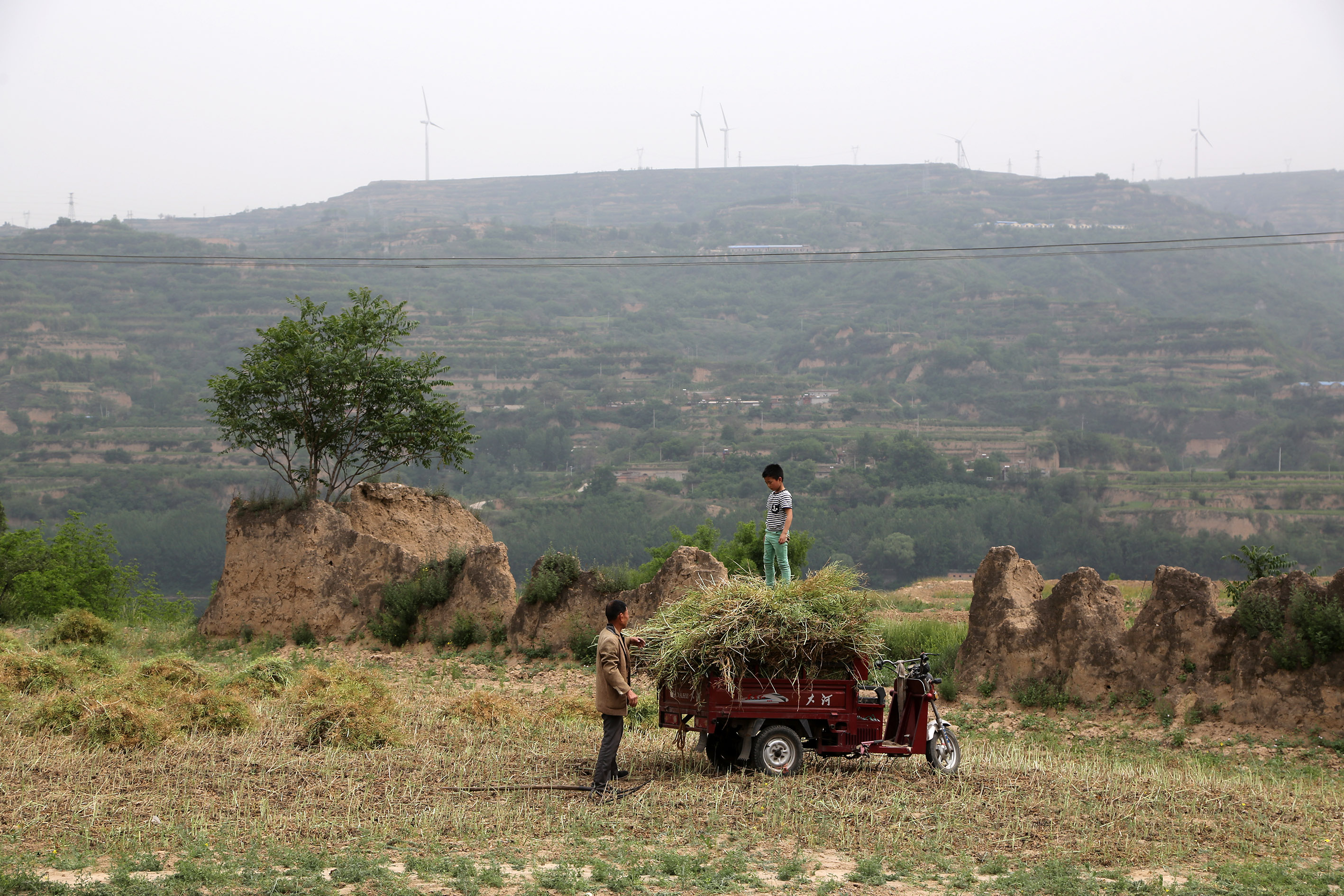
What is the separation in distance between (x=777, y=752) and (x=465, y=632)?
1281cm

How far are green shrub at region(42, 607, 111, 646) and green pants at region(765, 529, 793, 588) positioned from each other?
49.3 feet

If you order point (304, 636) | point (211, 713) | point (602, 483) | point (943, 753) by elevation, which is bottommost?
point (602, 483)

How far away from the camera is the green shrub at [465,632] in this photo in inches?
904

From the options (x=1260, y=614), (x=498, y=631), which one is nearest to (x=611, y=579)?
(x=498, y=631)

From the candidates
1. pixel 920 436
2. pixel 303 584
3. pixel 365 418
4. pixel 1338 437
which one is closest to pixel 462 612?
pixel 303 584

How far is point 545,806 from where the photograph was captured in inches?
405

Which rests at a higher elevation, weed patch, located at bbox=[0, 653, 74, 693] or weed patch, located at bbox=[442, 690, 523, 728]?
weed patch, located at bbox=[0, 653, 74, 693]

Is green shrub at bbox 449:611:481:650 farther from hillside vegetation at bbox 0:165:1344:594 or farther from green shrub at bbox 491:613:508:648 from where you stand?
hillside vegetation at bbox 0:165:1344:594

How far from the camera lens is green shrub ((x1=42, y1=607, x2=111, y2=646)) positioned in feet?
69.4

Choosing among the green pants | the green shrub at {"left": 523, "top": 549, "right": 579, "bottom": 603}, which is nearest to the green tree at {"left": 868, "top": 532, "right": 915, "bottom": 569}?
the green shrub at {"left": 523, "top": 549, "right": 579, "bottom": 603}

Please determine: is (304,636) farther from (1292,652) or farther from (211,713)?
(1292,652)

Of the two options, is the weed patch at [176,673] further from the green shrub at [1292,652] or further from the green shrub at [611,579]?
the green shrub at [1292,652]

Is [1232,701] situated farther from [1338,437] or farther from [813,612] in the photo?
[1338,437]

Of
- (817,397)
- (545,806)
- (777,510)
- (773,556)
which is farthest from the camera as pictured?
(817,397)
